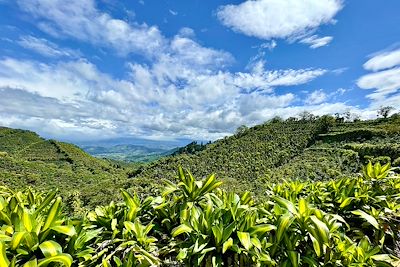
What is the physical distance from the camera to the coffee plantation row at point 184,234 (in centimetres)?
145

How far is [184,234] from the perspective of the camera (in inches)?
71.5

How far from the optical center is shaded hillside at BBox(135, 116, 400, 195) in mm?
25938

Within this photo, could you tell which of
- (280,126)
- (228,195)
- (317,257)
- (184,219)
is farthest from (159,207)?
(280,126)

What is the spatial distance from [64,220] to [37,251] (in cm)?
20

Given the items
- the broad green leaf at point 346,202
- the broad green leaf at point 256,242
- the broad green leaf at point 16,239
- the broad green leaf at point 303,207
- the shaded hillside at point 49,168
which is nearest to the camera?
the broad green leaf at point 16,239

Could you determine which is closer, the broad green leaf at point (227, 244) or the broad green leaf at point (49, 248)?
the broad green leaf at point (49, 248)

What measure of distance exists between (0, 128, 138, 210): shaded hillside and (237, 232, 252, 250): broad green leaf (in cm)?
3805

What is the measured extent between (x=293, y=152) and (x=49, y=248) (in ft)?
136

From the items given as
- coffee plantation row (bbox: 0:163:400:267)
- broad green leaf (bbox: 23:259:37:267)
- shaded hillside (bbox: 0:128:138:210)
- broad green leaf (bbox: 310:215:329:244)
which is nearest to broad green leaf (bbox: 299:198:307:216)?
coffee plantation row (bbox: 0:163:400:267)

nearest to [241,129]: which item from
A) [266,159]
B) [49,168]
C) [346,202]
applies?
[266,159]

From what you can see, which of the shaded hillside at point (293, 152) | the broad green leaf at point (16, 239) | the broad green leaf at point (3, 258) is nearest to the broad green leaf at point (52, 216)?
the broad green leaf at point (16, 239)

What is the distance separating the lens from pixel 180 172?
6.37 feet

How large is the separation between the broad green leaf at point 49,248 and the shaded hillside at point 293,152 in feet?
69.2

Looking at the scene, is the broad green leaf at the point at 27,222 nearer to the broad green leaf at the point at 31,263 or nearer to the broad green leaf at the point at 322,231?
the broad green leaf at the point at 31,263
